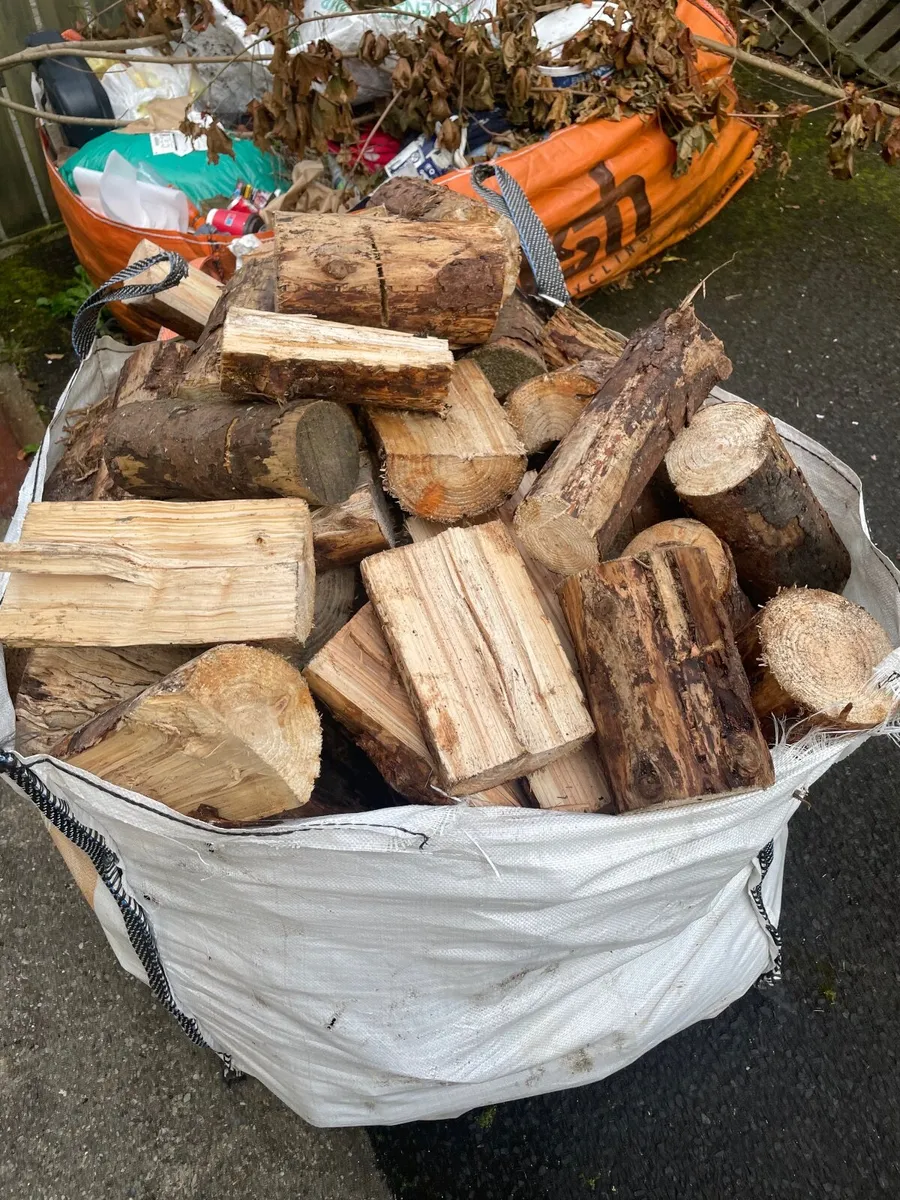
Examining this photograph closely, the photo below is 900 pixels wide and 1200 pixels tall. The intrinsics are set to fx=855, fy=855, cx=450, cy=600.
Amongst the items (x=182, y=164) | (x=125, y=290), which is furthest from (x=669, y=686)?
(x=182, y=164)

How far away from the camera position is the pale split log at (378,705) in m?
1.39

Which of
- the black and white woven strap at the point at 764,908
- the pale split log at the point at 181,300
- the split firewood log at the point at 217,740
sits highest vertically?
the pale split log at the point at 181,300

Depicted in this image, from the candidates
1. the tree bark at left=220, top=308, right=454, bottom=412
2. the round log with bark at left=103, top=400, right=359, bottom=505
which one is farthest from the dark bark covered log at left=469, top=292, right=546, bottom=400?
the round log with bark at left=103, top=400, right=359, bottom=505

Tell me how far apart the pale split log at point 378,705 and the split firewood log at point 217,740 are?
11 cm

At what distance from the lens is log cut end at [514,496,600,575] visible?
57.3 inches

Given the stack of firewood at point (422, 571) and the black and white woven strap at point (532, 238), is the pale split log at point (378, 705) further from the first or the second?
the black and white woven strap at point (532, 238)

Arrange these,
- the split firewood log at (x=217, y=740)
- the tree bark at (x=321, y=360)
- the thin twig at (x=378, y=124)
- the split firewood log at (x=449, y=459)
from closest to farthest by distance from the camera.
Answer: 1. the split firewood log at (x=217, y=740)
2. the tree bark at (x=321, y=360)
3. the split firewood log at (x=449, y=459)
4. the thin twig at (x=378, y=124)

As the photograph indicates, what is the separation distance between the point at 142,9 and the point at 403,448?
102 inches

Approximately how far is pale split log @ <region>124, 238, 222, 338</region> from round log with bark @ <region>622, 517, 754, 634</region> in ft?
3.94

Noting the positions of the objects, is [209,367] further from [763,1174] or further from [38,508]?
[763,1174]

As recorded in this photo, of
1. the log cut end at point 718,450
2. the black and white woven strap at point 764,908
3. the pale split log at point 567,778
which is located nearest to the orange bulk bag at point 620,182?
the log cut end at point 718,450

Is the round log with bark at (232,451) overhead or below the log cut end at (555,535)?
overhead

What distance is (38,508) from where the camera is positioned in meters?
1.43

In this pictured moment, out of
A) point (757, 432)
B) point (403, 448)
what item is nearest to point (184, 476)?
point (403, 448)
